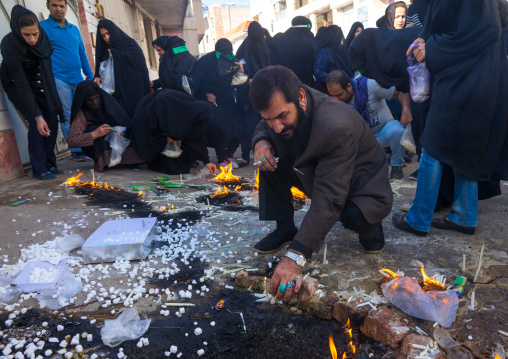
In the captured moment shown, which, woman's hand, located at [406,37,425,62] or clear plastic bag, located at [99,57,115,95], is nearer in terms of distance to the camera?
woman's hand, located at [406,37,425,62]

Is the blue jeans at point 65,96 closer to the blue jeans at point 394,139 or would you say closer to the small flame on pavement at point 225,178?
the small flame on pavement at point 225,178

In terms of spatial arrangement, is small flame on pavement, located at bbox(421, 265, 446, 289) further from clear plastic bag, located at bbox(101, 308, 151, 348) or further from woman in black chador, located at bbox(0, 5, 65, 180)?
woman in black chador, located at bbox(0, 5, 65, 180)

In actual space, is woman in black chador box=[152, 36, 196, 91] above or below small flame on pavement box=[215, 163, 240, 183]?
above

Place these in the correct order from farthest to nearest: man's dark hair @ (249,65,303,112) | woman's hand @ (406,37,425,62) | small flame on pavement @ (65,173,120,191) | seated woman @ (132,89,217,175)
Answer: seated woman @ (132,89,217,175), small flame on pavement @ (65,173,120,191), woman's hand @ (406,37,425,62), man's dark hair @ (249,65,303,112)

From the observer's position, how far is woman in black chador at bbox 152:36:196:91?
6410mm

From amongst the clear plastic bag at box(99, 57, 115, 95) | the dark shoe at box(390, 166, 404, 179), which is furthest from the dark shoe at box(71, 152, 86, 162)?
the dark shoe at box(390, 166, 404, 179)

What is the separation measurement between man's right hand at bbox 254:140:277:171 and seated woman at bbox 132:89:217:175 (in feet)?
10.1

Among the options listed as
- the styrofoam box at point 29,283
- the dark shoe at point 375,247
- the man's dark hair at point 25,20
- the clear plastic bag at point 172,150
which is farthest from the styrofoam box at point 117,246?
the man's dark hair at point 25,20

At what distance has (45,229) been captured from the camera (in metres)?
3.64

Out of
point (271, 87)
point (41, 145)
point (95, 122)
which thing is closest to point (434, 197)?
point (271, 87)

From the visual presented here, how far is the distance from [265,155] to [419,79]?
1538 mm

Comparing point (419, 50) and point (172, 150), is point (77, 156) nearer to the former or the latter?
point (172, 150)

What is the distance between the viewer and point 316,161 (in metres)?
2.54

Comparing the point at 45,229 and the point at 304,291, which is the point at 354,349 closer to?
the point at 304,291
